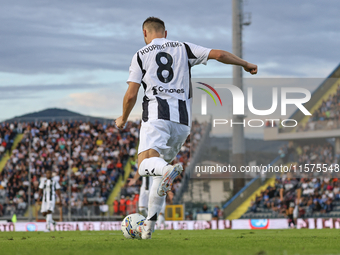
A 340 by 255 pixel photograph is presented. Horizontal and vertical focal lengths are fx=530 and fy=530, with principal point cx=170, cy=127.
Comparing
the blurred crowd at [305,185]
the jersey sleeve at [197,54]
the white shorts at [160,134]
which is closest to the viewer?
the white shorts at [160,134]

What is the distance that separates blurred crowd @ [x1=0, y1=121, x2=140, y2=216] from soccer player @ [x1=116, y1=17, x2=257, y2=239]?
77.0ft

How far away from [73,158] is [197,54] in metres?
31.0

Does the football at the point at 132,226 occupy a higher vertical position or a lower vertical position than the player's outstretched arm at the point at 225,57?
lower

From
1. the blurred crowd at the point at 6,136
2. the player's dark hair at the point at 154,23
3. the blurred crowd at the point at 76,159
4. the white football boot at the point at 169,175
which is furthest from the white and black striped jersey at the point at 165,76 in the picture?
the blurred crowd at the point at 6,136

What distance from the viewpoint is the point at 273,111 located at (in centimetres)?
3291

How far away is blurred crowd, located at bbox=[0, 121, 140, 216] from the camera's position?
1286 inches

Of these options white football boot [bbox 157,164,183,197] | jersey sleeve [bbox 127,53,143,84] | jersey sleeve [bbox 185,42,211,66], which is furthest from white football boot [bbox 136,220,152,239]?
jersey sleeve [bbox 185,42,211,66]

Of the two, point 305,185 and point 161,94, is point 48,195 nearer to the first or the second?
point 161,94

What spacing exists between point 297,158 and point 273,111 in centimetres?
340

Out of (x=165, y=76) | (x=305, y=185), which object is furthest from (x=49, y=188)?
(x=305, y=185)

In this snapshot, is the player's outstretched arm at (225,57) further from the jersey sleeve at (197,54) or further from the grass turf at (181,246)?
the grass turf at (181,246)

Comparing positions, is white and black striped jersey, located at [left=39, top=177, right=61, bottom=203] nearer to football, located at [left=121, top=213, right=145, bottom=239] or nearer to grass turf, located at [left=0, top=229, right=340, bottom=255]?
grass turf, located at [left=0, top=229, right=340, bottom=255]

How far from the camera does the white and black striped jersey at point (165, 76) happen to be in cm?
613

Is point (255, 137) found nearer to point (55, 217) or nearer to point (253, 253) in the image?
point (55, 217)
